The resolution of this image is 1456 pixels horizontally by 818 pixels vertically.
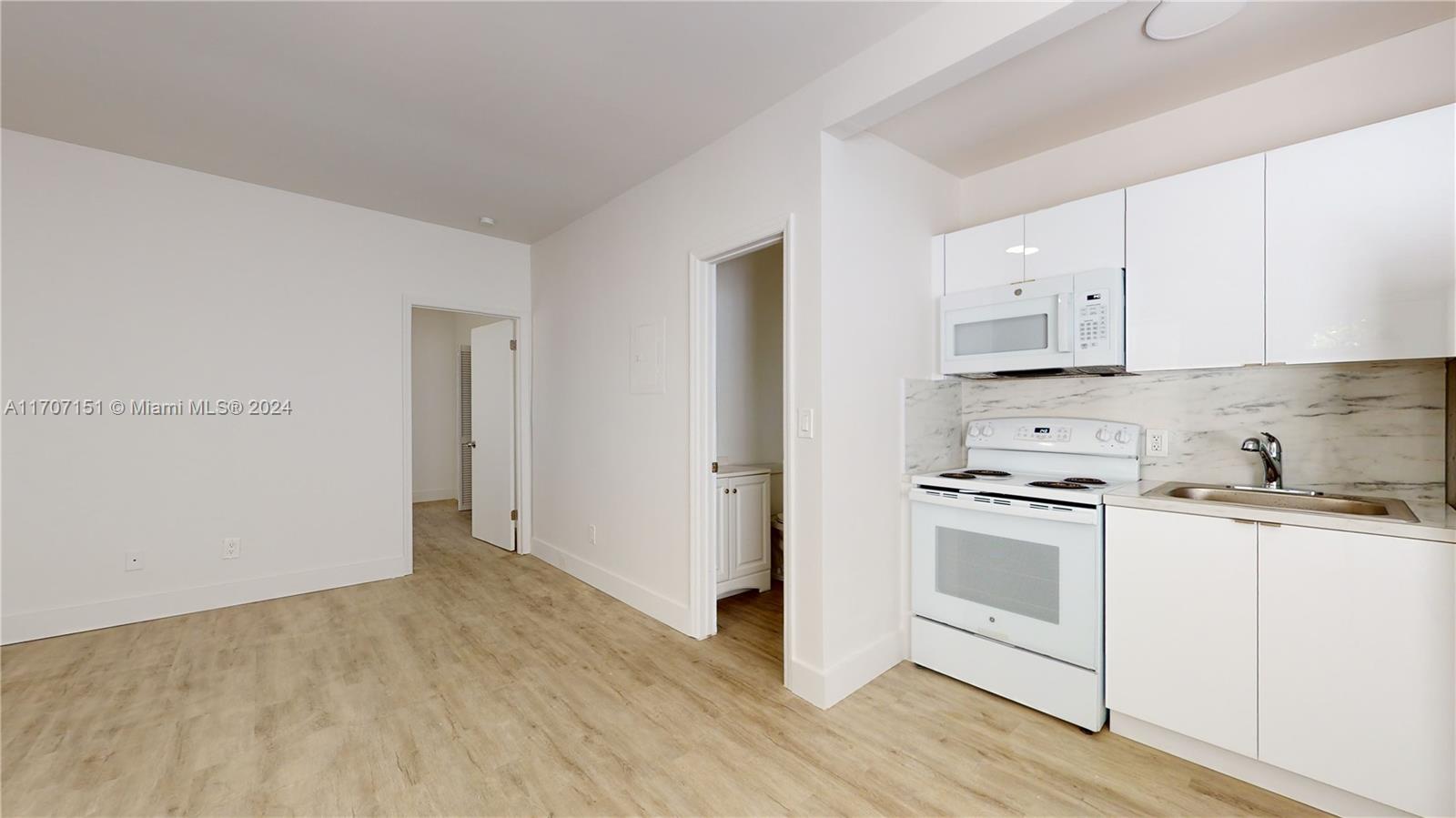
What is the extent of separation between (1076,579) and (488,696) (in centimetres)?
240

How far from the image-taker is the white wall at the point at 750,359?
405 cm

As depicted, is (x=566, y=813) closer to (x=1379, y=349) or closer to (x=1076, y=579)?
(x=1076, y=579)

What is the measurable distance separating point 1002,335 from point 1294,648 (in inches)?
57.9

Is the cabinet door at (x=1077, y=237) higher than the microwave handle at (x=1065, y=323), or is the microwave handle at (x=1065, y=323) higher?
the cabinet door at (x=1077, y=237)

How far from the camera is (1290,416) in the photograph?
87.1 inches

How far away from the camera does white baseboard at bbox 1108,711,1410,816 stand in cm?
172

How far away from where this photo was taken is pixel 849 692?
2461 mm

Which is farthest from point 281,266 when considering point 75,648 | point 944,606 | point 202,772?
point 944,606

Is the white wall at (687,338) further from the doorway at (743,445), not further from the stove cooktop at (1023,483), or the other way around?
the stove cooktop at (1023,483)

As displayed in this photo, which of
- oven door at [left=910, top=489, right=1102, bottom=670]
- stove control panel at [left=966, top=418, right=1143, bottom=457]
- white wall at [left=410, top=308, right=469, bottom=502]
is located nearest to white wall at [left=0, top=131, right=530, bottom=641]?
white wall at [left=410, top=308, right=469, bottom=502]

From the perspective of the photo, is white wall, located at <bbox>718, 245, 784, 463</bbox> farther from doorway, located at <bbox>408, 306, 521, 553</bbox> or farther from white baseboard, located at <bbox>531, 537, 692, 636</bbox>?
doorway, located at <bbox>408, 306, 521, 553</bbox>

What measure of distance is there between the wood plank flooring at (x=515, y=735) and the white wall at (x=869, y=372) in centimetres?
31

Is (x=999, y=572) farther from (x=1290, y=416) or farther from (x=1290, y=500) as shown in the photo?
(x=1290, y=416)

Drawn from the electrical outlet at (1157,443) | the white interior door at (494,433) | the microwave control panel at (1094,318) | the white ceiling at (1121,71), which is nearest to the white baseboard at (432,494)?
the white interior door at (494,433)
